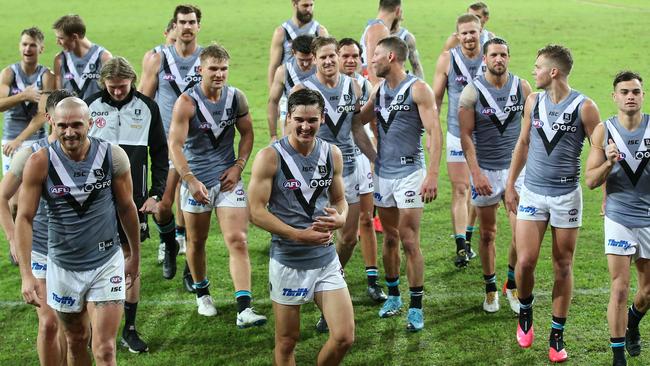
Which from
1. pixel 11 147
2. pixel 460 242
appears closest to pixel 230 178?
pixel 460 242

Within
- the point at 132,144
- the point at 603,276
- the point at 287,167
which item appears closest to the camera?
the point at 287,167

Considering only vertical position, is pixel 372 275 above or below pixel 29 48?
below

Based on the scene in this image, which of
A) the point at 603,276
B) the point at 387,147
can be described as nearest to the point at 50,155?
the point at 387,147

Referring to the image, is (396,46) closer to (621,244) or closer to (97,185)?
(621,244)

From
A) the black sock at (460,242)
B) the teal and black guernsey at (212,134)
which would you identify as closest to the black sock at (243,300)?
the teal and black guernsey at (212,134)

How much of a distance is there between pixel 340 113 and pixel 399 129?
2.01 feet

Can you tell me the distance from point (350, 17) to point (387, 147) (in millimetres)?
20594

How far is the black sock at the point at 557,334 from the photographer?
7375mm

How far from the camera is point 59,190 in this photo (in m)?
6.05

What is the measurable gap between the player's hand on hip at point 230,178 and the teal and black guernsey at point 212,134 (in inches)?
3.1

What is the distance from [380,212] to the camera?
848cm

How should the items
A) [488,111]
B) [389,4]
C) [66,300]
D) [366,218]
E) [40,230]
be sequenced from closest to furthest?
[66,300], [40,230], [488,111], [366,218], [389,4]

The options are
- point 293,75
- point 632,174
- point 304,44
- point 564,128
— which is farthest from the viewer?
point 293,75

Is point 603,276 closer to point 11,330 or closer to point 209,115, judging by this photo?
point 209,115
